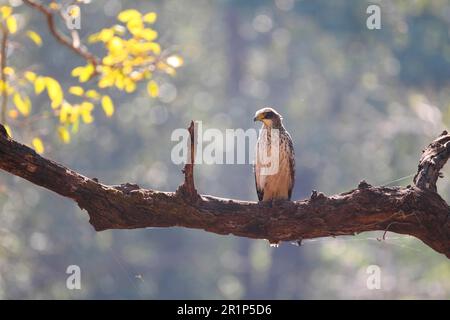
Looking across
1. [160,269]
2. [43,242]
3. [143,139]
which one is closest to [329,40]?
[143,139]

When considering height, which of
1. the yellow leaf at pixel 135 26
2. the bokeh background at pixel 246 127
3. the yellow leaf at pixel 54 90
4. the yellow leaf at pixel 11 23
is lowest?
the yellow leaf at pixel 54 90

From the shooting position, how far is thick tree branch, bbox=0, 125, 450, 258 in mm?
5918

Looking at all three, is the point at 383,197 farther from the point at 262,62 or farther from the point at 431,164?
the point at 262,62

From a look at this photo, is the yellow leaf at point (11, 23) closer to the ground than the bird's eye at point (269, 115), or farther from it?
farther from it

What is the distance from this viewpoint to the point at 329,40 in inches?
1212

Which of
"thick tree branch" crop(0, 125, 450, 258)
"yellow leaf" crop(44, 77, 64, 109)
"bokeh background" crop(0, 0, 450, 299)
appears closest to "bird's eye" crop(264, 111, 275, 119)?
"yellow leaf" crop(44, 77, 64, 109)

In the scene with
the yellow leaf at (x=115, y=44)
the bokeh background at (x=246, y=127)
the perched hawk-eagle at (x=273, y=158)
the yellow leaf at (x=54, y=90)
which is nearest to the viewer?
the yellow leaf at (x=54, y=90)

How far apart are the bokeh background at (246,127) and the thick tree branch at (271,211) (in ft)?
49.9

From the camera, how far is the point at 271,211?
6.15 metres

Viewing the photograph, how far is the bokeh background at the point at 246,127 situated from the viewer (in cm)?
2423

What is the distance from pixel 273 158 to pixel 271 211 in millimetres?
2045

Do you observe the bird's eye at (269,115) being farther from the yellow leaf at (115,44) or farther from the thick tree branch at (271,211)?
the thick tree branch at (271,211)
